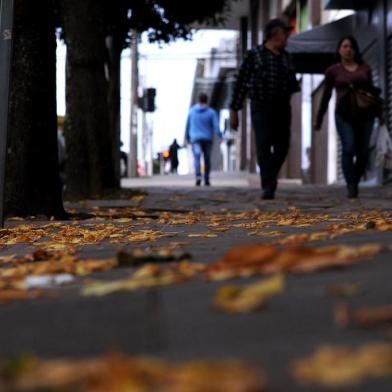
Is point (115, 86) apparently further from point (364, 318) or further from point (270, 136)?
point (364, 318)

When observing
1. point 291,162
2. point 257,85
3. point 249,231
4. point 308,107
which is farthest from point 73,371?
point 291,162

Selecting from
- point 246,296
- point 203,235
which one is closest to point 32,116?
point 203,235

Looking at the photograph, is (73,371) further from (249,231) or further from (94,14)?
(94,14)

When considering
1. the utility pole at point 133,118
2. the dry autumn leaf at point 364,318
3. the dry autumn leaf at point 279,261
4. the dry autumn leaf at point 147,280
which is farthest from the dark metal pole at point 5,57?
the utility pole at point 133,118

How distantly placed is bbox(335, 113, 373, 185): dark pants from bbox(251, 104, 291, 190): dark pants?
631 mm

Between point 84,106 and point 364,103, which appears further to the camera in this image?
point 84,106

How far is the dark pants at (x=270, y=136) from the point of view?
8938 mm

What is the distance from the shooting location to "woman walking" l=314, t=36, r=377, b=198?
9.29m

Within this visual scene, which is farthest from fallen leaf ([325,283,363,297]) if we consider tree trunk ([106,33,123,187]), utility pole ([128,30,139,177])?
utility pole ([128,30,139,177])

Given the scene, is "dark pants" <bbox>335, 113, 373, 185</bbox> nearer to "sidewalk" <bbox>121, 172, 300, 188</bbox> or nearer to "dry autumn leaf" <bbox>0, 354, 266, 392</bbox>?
"sidewalk" <bbox>121, 172, 300, 188</bbox>

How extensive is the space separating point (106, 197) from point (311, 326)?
28.4 feet

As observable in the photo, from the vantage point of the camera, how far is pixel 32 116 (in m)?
6.32

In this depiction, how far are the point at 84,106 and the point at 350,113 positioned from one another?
3.25m

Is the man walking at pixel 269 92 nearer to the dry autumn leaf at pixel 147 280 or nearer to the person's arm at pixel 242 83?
the person's arm at pixel 242 83
